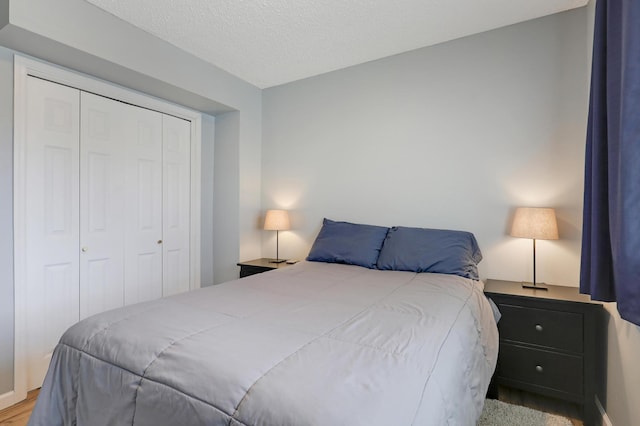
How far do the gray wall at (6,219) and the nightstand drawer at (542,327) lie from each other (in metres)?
3.10

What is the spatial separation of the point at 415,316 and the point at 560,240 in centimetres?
156

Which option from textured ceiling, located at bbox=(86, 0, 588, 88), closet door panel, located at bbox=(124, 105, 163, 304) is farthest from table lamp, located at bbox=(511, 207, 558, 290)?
closet door panel, located at bbox=(124, 105, 163, 304)

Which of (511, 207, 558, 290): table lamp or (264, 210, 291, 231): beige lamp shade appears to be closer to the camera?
(511, 207, 558, 290): table lamp

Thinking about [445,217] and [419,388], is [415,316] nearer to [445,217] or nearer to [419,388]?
[419,388]

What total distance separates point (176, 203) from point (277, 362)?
262 centimetres

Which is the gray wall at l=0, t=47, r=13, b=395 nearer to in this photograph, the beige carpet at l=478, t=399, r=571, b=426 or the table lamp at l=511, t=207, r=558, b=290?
the beige carpet at l=478, t=399, r=571, b=426

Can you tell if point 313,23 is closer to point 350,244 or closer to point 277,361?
point 350,244

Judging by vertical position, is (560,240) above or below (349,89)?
below

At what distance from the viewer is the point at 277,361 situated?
39.0 inches

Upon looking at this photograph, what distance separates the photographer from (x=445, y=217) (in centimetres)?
265

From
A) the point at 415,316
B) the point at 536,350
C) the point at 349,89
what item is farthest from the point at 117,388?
the point at 349,89

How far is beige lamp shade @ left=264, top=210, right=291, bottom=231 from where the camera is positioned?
3.25 metres

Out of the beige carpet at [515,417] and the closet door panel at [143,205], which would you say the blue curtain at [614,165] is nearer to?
the beige carpet at [515,417]

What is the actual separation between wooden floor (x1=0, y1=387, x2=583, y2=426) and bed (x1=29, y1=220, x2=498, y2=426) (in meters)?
0.64
